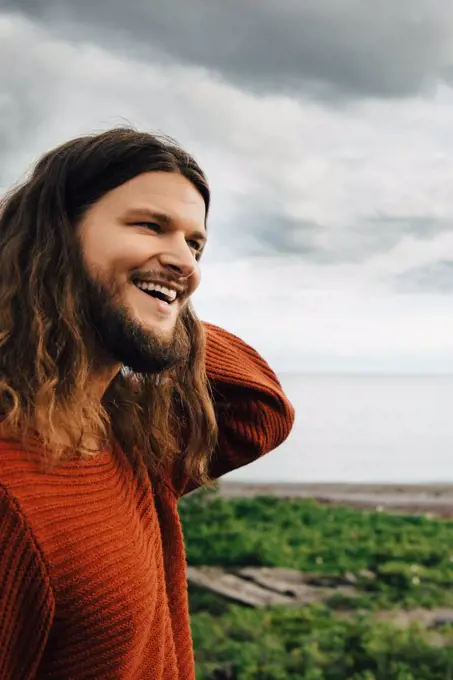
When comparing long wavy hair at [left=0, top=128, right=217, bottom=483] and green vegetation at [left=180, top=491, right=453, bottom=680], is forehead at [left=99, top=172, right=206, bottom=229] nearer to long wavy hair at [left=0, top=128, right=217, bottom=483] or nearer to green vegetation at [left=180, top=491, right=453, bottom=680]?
long wavy hair at [left=0, top=128, right=217, bottom=483]

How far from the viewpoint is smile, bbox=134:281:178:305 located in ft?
5.57

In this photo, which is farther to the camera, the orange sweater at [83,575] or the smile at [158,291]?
the smile at [158,291]

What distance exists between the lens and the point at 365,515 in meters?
9.83

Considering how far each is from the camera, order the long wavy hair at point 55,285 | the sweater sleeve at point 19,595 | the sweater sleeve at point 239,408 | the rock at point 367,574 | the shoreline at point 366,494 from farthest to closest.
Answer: the shoreline at point 366,494
the rock at point 367,574
the sweater sleeve at point 239,408
the long wavy hair at point 55,285
the sweater sleeve at point 19,595

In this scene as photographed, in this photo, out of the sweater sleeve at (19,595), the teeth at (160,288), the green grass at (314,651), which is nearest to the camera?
the sweater sleeve at (19,595)

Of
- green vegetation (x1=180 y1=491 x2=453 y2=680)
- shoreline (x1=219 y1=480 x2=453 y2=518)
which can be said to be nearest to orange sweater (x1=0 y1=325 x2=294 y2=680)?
green vegetation (x1=180 y1=491 x2=453 y2=680)

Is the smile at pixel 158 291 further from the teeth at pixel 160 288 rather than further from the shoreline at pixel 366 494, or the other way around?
the shoreline at pixel 366 494

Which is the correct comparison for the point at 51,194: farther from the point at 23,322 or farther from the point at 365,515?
the point at 365,515

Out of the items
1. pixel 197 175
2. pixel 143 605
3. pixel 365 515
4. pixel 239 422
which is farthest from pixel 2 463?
pixel 365 515

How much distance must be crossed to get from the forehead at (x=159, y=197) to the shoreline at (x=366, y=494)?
10152 millimetres

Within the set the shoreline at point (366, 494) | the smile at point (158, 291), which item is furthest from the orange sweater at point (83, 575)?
the shoreline at point (366, 494)

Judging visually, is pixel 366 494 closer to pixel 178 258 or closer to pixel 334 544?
pixel 334 544

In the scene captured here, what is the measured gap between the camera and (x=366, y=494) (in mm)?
14531

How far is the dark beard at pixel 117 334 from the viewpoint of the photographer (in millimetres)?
1675
